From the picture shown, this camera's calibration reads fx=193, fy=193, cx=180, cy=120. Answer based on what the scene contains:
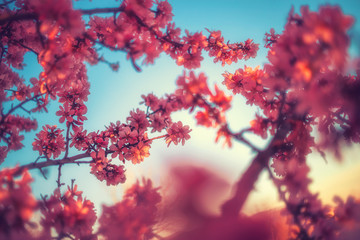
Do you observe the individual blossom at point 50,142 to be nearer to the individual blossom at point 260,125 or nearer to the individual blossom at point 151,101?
the individual blossom at point 151,101

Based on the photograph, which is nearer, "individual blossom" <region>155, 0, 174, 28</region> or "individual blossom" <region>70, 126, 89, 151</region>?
"individual blossom" <region>155, 0, 174, 28</region>

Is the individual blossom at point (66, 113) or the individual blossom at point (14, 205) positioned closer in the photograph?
the individual blossom at point (14, 205)

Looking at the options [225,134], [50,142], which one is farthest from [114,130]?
[225,134]

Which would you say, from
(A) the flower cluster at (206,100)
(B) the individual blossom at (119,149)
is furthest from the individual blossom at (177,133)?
(A) the flower cluster at (206,100)

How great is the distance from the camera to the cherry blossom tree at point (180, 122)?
1570mm

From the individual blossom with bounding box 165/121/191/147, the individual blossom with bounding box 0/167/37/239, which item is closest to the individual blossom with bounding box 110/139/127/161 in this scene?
the individual blossom with bounding box 165/121/191/147

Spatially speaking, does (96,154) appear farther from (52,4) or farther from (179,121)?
(52,4)

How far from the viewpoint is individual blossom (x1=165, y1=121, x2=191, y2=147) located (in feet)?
10.4

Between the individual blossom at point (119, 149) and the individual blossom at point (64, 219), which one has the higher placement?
the individual blossom at point (119, 149)

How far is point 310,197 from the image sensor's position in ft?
6.54

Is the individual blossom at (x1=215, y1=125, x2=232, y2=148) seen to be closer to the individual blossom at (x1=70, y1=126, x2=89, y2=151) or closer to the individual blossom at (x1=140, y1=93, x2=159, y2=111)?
the individual blossom at (x1=140, y1=93, x2=159, y2=111)

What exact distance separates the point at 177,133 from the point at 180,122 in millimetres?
188

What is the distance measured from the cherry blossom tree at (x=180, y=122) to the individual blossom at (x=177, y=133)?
2cm

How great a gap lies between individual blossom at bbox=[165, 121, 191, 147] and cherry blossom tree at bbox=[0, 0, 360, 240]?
→ 0.02 metres
